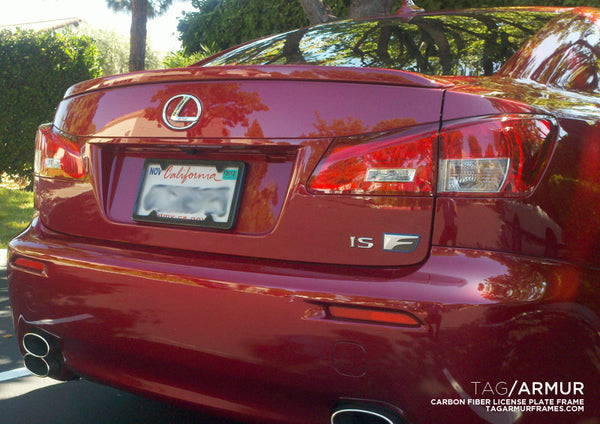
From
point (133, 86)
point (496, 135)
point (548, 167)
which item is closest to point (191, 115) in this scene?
point (133, 86)

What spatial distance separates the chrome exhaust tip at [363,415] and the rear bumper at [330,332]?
27mm

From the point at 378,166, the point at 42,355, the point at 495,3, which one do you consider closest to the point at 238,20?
the point at 495,3

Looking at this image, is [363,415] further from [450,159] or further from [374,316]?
[450,159]

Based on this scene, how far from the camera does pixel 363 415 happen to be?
1.87 meters

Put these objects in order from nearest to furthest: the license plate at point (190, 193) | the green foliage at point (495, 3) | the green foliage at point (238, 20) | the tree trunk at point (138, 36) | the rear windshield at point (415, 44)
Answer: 1. the license plate at point (190, 193)
2. the rear windshield at point (415, 44)
3. the green foliage at point (495, 3)
4. the tree trunk at point (138, 36)
5. the green foliage at point (238, 20)

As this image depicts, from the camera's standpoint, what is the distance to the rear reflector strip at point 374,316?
1.76 metres

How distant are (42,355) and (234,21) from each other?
12065mm

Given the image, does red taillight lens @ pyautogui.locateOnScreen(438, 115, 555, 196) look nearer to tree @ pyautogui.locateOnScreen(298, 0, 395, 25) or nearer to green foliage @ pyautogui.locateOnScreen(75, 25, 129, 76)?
tree @ pyautogui.locateOnScreen(298, 0, 395, 25)

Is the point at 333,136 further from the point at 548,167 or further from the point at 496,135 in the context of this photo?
the point at 548,167

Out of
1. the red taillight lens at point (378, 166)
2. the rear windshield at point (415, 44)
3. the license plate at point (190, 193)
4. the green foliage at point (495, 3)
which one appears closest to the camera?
the red taillight lens at point (378, 166)

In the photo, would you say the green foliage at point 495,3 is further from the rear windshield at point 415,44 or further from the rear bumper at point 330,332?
the rear bumper at point 330,332

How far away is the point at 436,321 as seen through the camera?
174 centimetres

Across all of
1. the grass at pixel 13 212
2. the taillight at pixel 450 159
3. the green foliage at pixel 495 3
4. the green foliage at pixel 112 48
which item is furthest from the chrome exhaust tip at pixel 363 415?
the green foliage at pixel 112 48

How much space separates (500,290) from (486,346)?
0.14 meters
